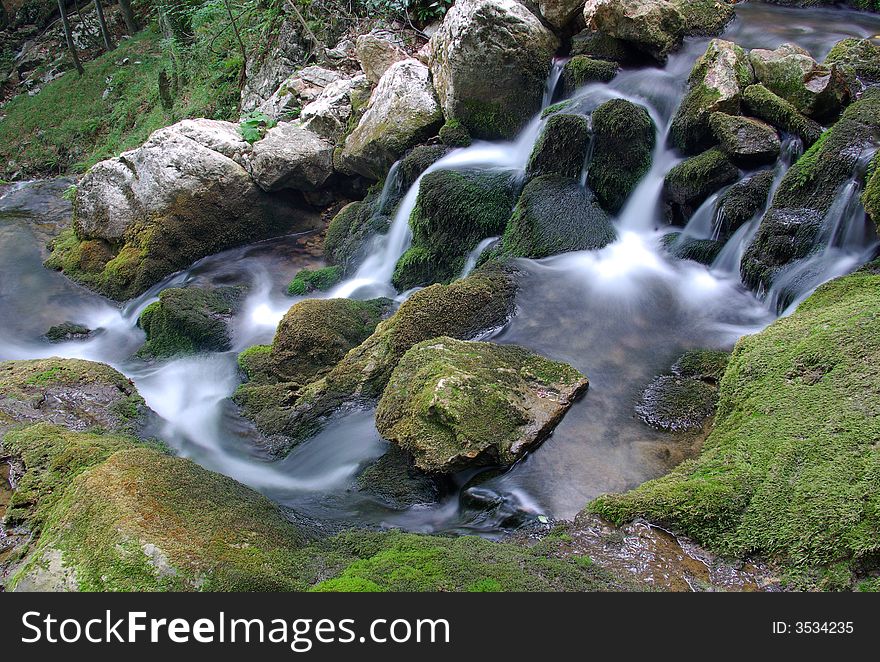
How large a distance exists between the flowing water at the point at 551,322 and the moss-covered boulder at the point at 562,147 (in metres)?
0.21

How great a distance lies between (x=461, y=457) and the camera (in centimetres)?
451

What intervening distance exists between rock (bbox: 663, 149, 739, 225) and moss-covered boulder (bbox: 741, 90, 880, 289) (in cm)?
76

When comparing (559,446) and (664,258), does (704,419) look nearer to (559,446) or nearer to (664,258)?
(559,446)

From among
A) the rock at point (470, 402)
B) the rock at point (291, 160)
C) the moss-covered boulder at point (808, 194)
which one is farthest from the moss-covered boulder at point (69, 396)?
the moss-covered boulder at point (808, 194)

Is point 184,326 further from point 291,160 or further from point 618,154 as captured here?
point 618,154

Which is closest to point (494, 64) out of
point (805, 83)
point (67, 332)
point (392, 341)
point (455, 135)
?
point (455, 135)

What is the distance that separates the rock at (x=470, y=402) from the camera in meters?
4.61

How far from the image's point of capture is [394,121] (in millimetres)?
10148

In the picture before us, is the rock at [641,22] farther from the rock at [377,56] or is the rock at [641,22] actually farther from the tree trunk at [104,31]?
the tree trunk at [104,31]

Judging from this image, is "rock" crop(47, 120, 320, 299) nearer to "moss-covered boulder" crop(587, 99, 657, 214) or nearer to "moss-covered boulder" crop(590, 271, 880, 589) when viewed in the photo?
"moss-covered boulder" crop(587, 99, 657, 214)

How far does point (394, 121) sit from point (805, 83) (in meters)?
5.66

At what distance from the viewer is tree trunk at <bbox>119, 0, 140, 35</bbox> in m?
22.9

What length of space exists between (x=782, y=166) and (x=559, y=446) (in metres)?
4.42
